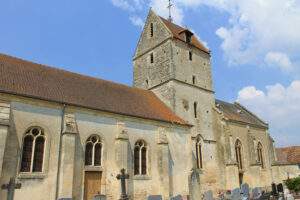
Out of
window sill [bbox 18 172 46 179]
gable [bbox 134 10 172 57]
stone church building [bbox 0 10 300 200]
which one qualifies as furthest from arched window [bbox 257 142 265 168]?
window sill [bbox 18 172 46 179]

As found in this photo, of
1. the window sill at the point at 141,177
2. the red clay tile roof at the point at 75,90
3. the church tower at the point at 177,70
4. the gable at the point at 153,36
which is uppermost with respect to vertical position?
the gable at the point at 153,36

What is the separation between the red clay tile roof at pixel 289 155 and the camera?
36428 millimetres

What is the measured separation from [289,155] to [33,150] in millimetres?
32634

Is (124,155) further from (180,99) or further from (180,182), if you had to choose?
(180,99)

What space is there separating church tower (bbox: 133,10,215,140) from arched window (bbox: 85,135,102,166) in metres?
8.80

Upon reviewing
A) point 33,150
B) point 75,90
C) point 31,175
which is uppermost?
point 75,90

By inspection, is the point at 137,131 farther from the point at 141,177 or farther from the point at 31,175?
the point at 31,175

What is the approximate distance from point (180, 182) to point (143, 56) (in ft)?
46.3

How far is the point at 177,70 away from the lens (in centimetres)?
2809

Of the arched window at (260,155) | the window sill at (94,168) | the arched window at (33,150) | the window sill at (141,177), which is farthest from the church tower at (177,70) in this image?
the arched window at (33,150)

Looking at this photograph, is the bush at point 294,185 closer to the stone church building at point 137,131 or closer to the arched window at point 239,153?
the stone church building at point 137,131

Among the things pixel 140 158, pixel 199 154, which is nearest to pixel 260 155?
pixel 199 154

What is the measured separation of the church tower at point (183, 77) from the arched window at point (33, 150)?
12395 mm

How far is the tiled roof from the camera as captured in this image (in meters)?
31.9
